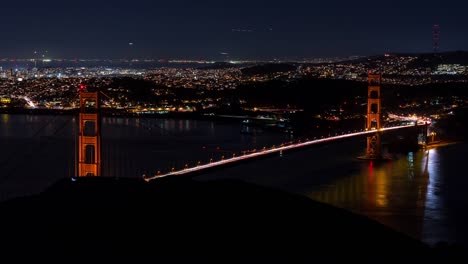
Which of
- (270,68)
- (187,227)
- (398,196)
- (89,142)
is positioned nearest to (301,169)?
(398,196)

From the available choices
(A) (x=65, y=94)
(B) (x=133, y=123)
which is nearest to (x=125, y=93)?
(A) (x=65, y=94)

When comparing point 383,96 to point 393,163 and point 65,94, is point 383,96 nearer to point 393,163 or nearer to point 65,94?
point 65,94

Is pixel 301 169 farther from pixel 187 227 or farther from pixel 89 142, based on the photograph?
pixel 187 227

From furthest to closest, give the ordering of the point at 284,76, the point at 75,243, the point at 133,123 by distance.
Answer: the point at 284,76 → the point at 133,123 → the point at 75,243

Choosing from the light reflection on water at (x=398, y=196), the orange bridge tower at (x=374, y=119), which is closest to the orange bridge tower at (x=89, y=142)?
the light reflection on water at (x=398, y=196)

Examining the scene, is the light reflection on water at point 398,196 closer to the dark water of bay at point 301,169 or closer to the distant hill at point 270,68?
the dark water of bay at point 301,169
